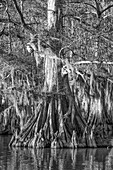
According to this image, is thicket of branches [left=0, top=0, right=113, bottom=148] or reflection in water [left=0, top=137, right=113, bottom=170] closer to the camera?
reflection in water [left=0, top=137, right=113, bottom=170]

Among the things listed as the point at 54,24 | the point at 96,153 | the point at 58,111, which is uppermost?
the point at 54,24

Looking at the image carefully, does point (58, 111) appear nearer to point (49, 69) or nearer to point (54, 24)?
point (49, 69)

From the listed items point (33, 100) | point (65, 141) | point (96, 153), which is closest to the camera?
point (96, 153)

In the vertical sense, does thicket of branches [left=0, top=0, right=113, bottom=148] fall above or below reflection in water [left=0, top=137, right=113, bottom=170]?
above

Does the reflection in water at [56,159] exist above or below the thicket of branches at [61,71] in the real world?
below

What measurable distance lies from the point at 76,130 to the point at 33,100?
2120 mm

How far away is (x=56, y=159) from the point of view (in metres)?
16.0

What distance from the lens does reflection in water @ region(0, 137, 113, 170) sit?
14.4 m

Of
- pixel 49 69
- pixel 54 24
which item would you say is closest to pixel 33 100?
pixel 49 69

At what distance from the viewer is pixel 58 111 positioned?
19.0m

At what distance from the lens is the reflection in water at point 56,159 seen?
14430 millimetres

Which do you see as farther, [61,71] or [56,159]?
[61,71]

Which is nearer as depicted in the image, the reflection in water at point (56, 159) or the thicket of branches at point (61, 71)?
the reflection in water at point (56, 159)

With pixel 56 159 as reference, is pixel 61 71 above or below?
above
